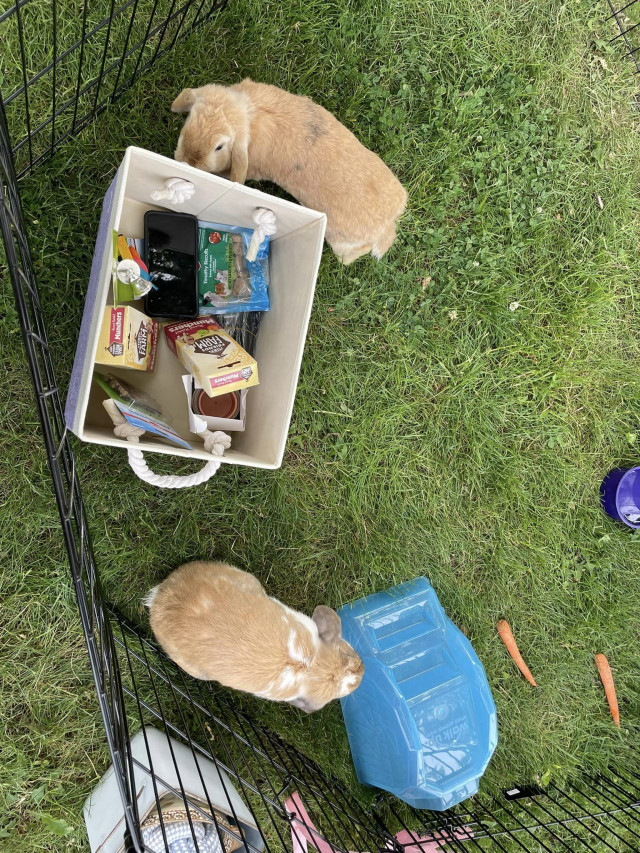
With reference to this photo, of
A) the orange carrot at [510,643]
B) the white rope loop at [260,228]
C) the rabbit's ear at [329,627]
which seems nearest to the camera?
the white rope loop at [260,228]

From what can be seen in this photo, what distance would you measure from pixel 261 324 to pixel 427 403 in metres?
1.08

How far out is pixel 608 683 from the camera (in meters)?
Result: 3.30

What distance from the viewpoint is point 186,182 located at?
6.65 feet

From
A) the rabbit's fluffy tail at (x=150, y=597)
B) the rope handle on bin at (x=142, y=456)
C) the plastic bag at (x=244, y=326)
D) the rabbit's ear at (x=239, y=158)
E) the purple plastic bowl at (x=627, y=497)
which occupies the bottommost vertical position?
the rabbit's fluffy tail at (x=150, y=597)

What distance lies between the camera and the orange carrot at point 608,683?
329 cm

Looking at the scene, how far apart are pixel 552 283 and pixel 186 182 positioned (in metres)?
2.23

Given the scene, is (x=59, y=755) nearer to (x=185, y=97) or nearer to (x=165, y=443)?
(x=165, y=443)

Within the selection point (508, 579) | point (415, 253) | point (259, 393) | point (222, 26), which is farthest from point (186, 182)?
point (508, 579)

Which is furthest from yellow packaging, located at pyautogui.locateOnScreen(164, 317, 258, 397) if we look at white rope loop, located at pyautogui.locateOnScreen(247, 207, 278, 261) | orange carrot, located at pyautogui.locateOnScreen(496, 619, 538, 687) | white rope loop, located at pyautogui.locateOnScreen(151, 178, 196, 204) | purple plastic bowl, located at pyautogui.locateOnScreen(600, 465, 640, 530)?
purple plastic bowl, located at pyautogui.locateOnScreen(600, 465, 640, 530)

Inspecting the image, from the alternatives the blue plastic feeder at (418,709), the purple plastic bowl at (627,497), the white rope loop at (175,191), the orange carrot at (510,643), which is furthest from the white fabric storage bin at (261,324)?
the purple plastic bowl at (627,497)

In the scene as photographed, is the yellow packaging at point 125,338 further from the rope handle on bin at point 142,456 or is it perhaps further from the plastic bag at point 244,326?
the plastic bag at point 244,326

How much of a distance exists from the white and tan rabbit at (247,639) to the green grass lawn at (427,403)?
1.15 ft


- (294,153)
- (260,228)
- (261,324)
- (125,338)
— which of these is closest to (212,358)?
(125,338)

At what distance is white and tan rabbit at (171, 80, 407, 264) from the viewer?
2.29m
